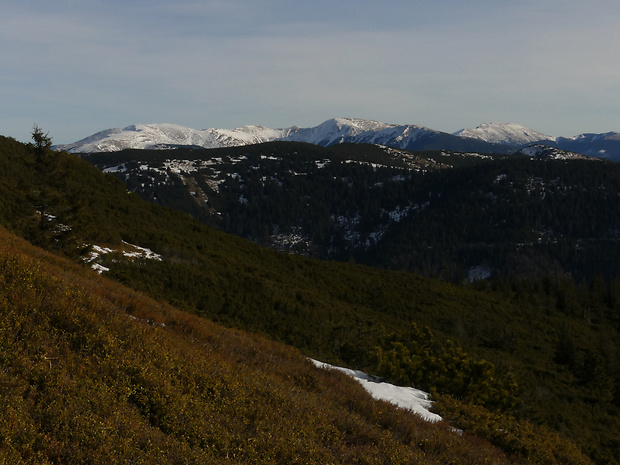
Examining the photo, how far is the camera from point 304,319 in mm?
29031

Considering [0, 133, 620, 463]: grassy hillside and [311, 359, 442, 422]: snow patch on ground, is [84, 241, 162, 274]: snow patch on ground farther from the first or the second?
[311, 359, 442, 422]: snow patch on ground

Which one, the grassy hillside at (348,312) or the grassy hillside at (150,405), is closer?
the grassy hillside at (150,405)

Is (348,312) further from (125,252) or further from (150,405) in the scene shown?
(150,405)

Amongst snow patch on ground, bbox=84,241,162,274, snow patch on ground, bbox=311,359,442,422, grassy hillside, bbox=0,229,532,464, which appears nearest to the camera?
grassy hillside, bbox=0,229,532,464

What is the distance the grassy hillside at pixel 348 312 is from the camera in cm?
1664

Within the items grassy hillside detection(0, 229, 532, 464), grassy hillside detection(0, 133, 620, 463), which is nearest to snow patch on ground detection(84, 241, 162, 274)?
grassy hillside detection(0, 133, 620, 463)

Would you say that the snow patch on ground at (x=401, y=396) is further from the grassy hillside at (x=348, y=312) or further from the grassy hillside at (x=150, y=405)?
the grassy hillside at (x=150, y=405)

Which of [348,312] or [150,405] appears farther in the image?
[348,312]

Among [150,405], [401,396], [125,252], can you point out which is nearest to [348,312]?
[125,252]

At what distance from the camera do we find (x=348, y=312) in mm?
34469

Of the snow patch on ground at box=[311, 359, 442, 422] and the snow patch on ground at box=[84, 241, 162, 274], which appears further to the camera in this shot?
the snow patch on ground at box=[84, 241, 162, 274]

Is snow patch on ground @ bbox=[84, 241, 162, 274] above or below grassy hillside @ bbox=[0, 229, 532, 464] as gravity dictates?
below

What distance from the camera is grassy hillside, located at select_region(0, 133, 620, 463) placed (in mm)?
16641

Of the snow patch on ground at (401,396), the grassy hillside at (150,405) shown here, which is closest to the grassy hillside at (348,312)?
the grassy hillside at (150,405)
